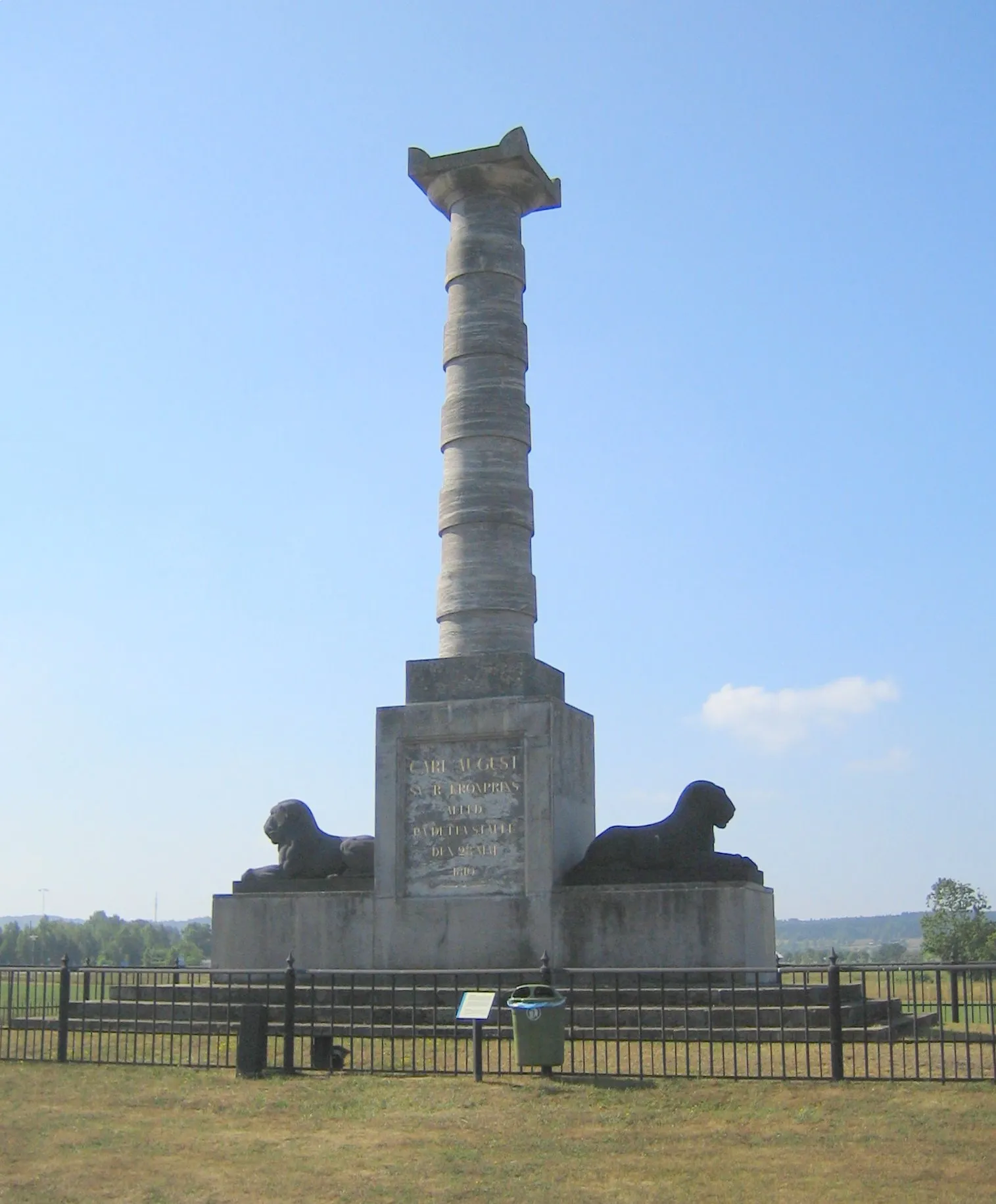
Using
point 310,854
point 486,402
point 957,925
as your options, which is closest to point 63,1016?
point 310,854

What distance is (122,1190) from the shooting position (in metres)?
8.67

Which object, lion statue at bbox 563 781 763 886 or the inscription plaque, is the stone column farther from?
lion statue at bbox 563 781 763 886

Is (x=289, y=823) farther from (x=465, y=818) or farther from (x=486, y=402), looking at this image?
(x=486, y=402)

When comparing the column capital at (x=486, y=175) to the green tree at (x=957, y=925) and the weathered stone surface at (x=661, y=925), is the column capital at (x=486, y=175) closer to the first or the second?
the weathered stone surface at (x=661, y=925)

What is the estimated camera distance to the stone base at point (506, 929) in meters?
16.2

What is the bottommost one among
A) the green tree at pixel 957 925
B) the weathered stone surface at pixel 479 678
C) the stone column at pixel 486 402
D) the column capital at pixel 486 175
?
the green tree at pixel 957 925

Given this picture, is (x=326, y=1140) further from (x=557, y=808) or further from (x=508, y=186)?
(x=508, y=186)

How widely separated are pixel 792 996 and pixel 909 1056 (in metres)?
1.74

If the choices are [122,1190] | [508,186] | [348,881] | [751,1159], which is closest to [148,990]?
[348,881]

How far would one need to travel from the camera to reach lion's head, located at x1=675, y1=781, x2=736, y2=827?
17.4 meters

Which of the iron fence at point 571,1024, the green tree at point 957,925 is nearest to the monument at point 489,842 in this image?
the iron fence at point 571,1024

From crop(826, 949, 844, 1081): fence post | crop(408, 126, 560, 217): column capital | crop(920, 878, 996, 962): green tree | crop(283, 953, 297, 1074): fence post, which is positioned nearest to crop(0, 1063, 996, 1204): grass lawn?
crop(826, 949, 844, 1081): fence post

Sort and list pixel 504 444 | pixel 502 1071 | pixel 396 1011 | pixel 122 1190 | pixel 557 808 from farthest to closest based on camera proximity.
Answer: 1. pixel 504 444
2. pixel 557 808
3. pixel 396 1011
4. pixel 502 1071
5. pixel 122 1190

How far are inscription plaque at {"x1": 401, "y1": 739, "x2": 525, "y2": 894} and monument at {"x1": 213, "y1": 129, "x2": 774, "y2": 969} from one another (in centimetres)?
2
